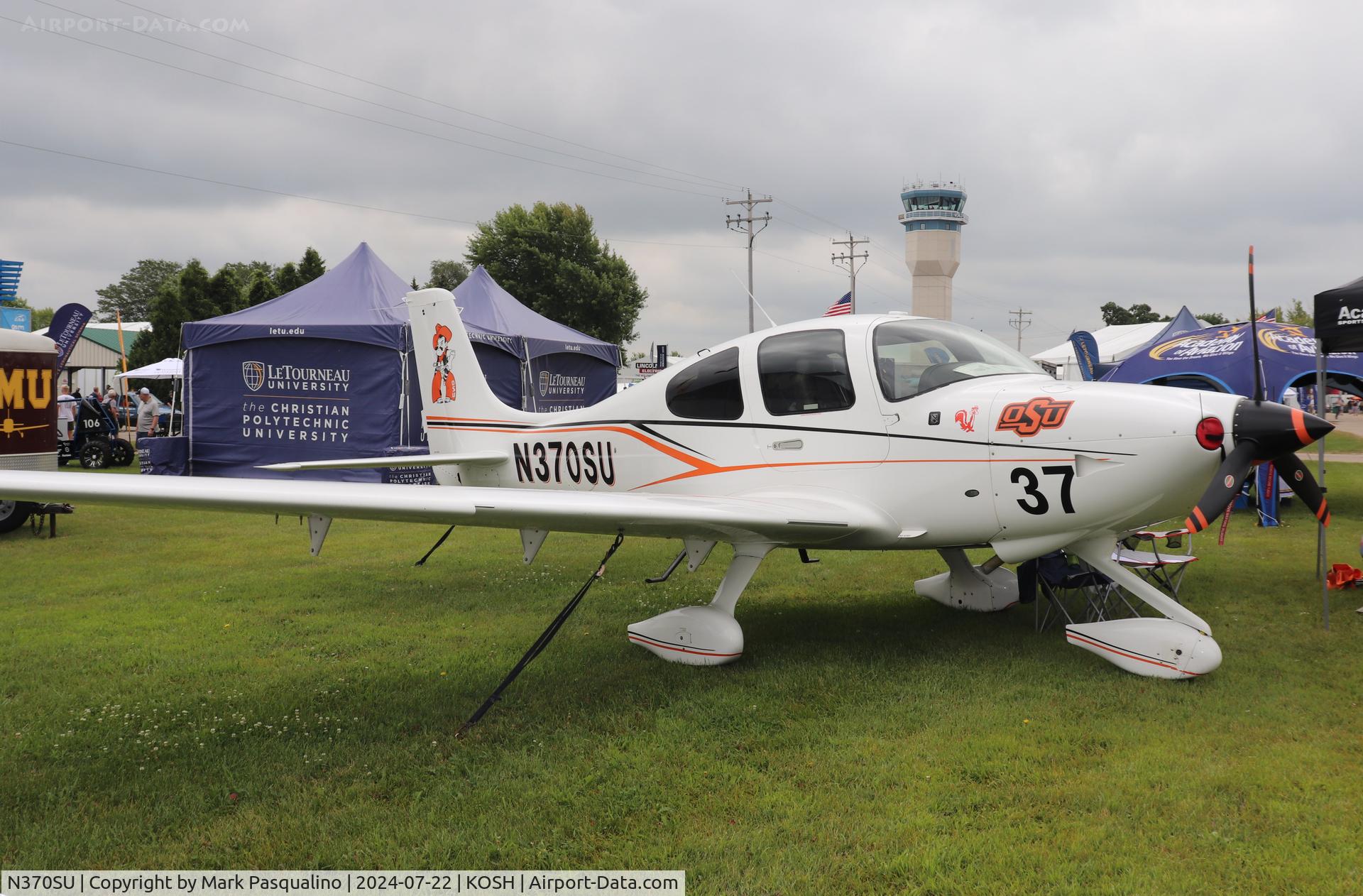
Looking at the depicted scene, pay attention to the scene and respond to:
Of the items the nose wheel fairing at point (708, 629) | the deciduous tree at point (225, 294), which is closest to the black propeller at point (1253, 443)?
the nose wheel fairing at point (708, 629)

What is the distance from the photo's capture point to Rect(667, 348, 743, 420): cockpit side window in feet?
19.2

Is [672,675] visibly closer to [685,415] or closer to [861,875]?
[685,415]

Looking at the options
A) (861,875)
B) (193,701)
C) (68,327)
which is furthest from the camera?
(68,327)

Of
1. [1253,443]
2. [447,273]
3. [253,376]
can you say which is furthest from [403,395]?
[447,273]

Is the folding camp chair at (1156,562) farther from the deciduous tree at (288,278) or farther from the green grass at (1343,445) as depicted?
the deciduous tree at (288,278)

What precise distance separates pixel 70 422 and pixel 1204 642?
22.1 meters

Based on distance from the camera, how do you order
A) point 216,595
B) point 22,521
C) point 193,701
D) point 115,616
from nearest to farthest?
point 193,701 → point 115,616 → point 216,595 → point 22,521

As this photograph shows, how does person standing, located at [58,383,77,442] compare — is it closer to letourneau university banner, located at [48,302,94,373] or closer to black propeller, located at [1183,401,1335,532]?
letourneau university banner, located at [48,302,94,373]

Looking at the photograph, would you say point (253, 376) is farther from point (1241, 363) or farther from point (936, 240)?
point (936, 240)

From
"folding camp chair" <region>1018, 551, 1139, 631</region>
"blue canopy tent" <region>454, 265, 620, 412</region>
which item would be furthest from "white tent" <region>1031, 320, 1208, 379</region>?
"folding camp chair" <region>1018, 551, 1139, 631</region>

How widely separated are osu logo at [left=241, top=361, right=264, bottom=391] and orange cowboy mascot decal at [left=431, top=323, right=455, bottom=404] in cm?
888

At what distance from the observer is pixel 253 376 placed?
15492 millimetres

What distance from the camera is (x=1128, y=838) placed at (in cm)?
326

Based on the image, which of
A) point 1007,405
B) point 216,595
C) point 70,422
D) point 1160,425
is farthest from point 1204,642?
point 70,422
